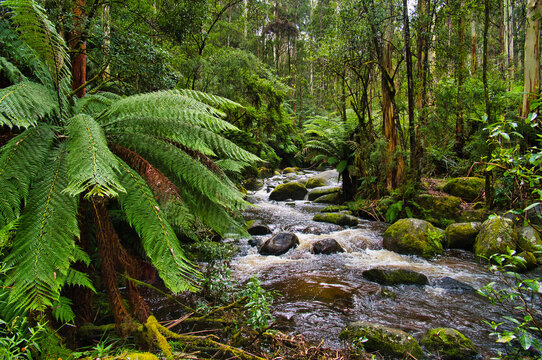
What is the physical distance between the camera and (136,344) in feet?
5.05

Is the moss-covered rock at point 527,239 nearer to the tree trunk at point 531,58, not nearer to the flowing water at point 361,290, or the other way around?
the flowing water at point 361,290

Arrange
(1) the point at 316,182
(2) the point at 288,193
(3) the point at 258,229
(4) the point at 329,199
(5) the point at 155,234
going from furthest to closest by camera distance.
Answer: (1) the point at 316,182, (2) the point at 288,193, (4) the point at 329,199, (3) the point at 258,229, (5) the point at 155,234

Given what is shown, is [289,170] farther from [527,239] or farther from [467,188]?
[527,239]

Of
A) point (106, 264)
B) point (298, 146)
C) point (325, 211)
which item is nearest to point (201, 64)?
point (325, 211)

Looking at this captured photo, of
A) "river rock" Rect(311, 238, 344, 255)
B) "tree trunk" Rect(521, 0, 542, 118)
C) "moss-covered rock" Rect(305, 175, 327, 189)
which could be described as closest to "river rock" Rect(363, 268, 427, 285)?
"river rock" Rect(311, 238, 344, 255)

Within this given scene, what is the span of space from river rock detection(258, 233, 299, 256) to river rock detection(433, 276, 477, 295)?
226cm

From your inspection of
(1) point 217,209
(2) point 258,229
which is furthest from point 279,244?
(1) point 217,209

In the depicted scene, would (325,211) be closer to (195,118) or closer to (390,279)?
(390,279)

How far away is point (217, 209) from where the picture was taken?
5.99 feet

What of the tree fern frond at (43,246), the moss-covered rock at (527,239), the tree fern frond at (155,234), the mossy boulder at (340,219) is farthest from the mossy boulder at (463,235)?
the tree fern frond at (43,246)

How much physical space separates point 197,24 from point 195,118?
168 inches

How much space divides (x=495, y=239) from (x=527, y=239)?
0.42m

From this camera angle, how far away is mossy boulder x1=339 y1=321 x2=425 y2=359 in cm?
234

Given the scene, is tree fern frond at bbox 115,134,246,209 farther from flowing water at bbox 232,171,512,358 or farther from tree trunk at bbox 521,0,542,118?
tree trunk at bbox 521,0,542,118
